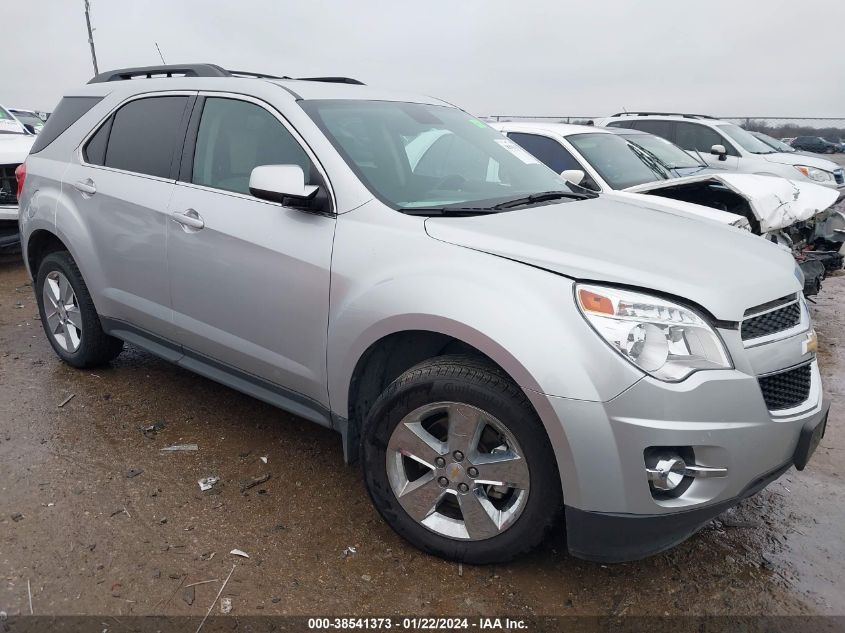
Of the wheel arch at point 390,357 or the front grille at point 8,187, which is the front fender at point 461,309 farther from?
the front grille at point 8,187

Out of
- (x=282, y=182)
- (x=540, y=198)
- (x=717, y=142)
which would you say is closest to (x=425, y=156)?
(x=540, y=198)

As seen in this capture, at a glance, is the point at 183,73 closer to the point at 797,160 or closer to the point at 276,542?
the point at 276,542

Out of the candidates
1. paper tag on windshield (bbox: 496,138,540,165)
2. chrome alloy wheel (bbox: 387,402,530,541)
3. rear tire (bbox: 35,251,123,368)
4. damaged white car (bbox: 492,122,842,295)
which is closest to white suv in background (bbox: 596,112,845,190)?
damaged white car (bbox: 492,122,842,295)

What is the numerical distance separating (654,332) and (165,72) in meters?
3.20

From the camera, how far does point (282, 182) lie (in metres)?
2.69

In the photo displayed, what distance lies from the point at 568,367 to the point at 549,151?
4730 millimetres

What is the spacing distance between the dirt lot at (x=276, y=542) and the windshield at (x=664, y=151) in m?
4.70

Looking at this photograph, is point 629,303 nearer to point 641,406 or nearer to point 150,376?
point 641,406

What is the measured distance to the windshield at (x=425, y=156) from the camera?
9.48ft

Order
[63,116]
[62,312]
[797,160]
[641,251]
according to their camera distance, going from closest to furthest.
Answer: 1. [641,251]
2. [63,116]
3. [62,312]
4. [797,160]

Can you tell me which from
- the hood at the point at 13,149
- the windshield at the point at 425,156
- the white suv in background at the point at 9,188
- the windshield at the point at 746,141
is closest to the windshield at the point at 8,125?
the hood at the point at 13,149

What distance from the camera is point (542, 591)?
2.46 meters

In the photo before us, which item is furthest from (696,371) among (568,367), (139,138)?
(139,138)

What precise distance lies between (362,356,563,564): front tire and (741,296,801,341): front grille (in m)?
0.77
